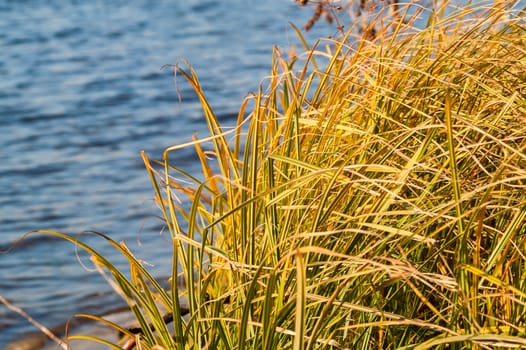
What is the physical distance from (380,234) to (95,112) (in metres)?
6.36

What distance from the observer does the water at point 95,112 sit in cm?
481

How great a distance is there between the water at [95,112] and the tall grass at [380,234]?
0.67 m

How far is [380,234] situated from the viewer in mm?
1828

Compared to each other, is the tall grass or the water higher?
the tall grass

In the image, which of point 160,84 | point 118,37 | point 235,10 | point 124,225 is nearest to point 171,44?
point 118,37

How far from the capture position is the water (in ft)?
15.8

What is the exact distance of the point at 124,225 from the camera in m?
5.38

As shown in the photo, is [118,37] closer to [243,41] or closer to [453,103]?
[243,41]

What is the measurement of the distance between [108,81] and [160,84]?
0.53 meters

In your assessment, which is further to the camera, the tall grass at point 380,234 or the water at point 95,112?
the water at point 95,112

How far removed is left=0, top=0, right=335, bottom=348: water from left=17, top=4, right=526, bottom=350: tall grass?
674 millimetres

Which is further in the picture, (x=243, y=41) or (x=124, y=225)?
(x=243, y=41)

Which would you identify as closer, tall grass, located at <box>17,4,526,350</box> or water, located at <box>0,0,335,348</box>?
tall grass, located at <box>17,4,526,350</box>

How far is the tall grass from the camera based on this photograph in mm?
1677
